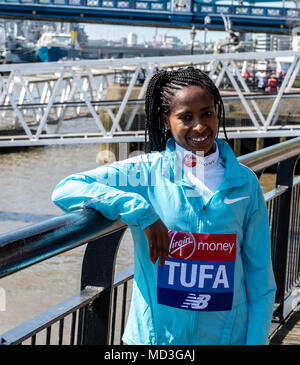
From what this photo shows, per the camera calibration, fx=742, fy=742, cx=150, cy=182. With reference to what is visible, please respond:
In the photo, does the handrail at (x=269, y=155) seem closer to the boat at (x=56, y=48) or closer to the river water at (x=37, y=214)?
the river water at (x=37, y=214)

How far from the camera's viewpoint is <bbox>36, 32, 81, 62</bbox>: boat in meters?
114

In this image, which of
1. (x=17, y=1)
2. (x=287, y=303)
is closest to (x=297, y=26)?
(x=17, y=1)

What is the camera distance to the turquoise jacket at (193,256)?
7.38ft

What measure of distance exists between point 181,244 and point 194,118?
0.42m

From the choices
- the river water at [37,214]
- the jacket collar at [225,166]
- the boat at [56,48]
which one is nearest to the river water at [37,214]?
the river water at [37,214]

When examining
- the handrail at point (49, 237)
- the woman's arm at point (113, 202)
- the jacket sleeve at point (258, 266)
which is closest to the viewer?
the handrail at point (49, 237)

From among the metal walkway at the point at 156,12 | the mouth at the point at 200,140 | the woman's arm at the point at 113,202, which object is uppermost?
the mouth at the point at 200,140

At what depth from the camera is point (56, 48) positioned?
124 metres

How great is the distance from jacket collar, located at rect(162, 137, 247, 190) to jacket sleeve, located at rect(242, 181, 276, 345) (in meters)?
0.09

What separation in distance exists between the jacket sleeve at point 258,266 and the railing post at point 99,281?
42 centimetres

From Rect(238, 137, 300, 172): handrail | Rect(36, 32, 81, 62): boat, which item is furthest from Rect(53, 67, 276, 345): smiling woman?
Rect(36, 32, 81, 62): boat

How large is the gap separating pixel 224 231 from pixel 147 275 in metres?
0.28
